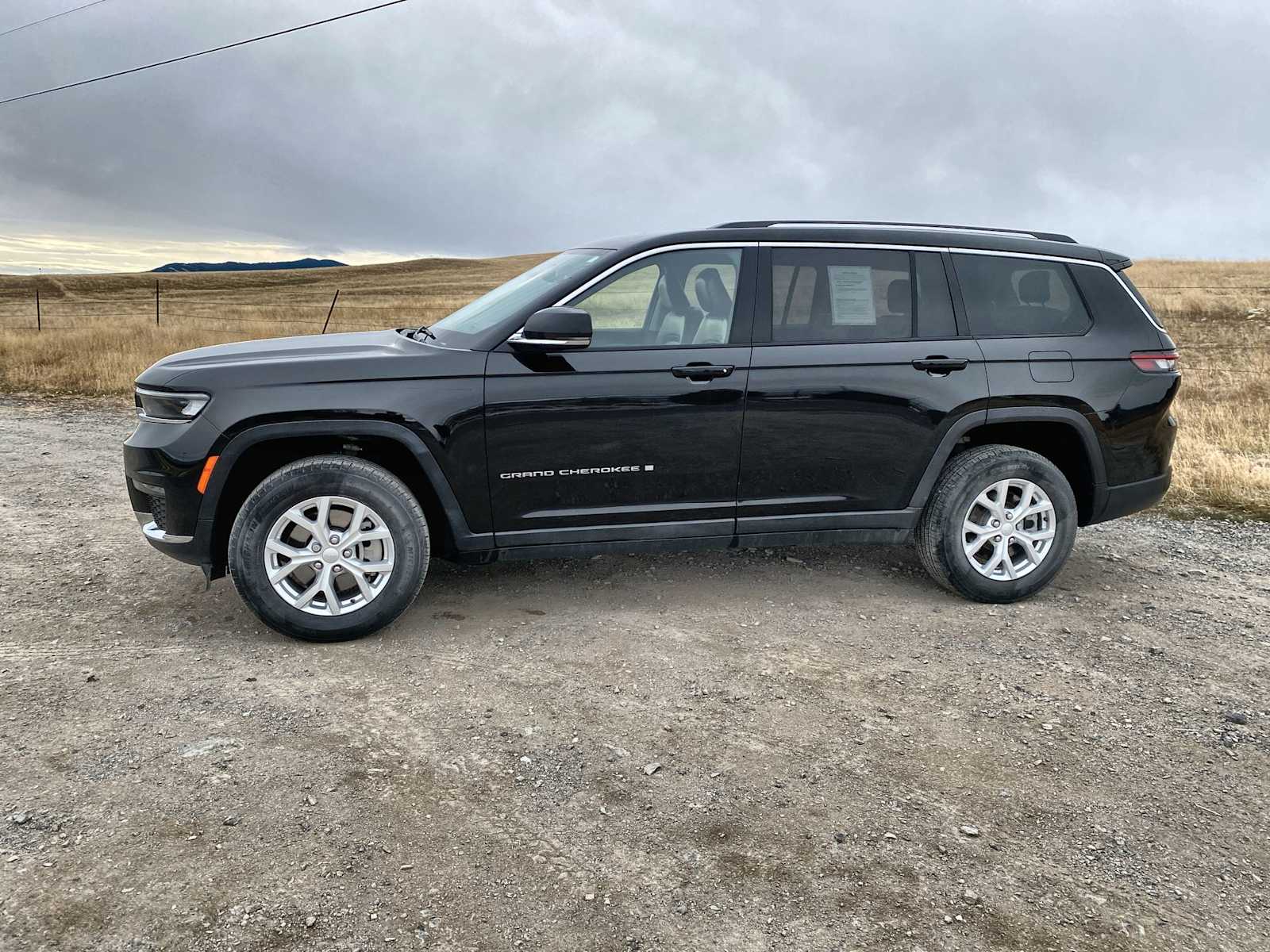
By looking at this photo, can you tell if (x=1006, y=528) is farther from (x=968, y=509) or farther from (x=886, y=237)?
(x=886, y=237)

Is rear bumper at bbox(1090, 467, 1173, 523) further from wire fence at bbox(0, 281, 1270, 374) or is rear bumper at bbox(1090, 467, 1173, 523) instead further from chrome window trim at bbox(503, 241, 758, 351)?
wire fence at bbox(0, 281, 1270, 374)

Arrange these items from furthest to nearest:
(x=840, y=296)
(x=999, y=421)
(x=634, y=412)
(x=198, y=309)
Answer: (x=198, y=309) → (x=999, y=421) → (x=840, y=296) → (x=634, y=412)

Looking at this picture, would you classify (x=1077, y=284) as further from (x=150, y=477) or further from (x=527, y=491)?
(x=150, y=477)

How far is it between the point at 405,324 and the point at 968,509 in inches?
1037

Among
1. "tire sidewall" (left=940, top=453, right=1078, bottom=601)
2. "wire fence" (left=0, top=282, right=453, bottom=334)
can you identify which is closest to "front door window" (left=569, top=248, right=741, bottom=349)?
"tire sidewall" (left=940, top=453, right=1078, bottom=601)

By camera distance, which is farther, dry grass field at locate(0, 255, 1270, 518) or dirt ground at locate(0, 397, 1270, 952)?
dry grass field at locate(0, 255, 1270, 518)

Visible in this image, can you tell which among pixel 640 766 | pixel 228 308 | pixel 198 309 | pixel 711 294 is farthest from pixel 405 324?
pixel 640 766

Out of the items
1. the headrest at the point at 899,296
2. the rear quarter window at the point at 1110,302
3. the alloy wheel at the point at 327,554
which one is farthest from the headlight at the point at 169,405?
the rear quarter window at the point at 1110,302

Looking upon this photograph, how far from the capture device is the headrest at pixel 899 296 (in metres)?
4.67

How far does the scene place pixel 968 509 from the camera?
475 cm

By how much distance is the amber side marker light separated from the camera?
4.11m

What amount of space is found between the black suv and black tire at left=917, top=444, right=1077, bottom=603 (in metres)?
0.01

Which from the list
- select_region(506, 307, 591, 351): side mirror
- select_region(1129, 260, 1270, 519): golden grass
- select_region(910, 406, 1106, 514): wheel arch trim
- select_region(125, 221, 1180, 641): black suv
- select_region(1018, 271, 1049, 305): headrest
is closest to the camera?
select_region(506, 307, 591, 351): side mirror

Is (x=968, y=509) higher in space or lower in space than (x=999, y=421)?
lower
